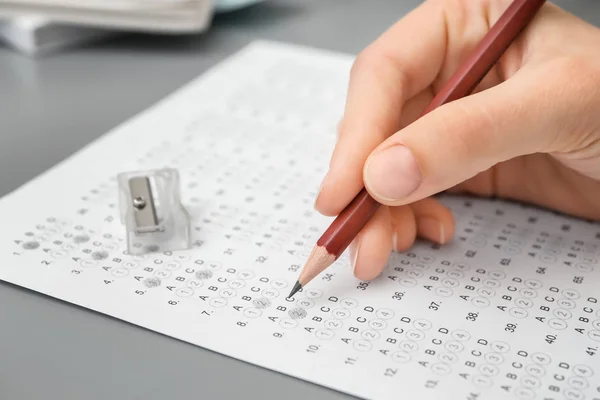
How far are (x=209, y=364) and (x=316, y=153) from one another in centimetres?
25

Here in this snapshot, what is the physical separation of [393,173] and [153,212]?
0.57ft

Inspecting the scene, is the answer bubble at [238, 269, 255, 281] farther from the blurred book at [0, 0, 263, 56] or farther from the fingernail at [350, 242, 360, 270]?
the blurred book at [0, 0, 263, 56]

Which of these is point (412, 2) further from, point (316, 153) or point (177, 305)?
point (177, 305)

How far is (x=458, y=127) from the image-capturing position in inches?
15.4

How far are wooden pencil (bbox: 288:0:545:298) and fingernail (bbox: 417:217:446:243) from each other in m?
0.05

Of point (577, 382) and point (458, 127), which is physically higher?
point (458, 127)

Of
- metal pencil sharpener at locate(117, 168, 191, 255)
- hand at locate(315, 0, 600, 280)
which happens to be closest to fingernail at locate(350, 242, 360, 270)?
hand at locate(315, 0, 600, 280)

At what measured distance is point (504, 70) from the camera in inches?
19.2

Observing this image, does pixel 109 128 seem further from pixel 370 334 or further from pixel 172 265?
pixel 370 334

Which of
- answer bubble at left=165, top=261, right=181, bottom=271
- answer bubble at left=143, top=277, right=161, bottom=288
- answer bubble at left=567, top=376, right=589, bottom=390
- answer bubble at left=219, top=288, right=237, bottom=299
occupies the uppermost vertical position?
answer bubble at left=165, top=261, right=181, bottom=271

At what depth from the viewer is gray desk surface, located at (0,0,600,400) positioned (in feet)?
1.18

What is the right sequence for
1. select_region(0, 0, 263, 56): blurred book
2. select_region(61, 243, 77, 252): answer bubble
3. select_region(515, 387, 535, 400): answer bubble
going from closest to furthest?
select_region(515, 387, 535, 400): answer bubble < select_region(61, 243, 77, 252): answer bubble < select_region(0, 0, 263, 56): blurred book

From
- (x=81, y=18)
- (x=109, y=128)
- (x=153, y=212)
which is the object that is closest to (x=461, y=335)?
(x=153, y=212)

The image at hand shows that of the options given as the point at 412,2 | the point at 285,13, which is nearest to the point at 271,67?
the point at 285,13
